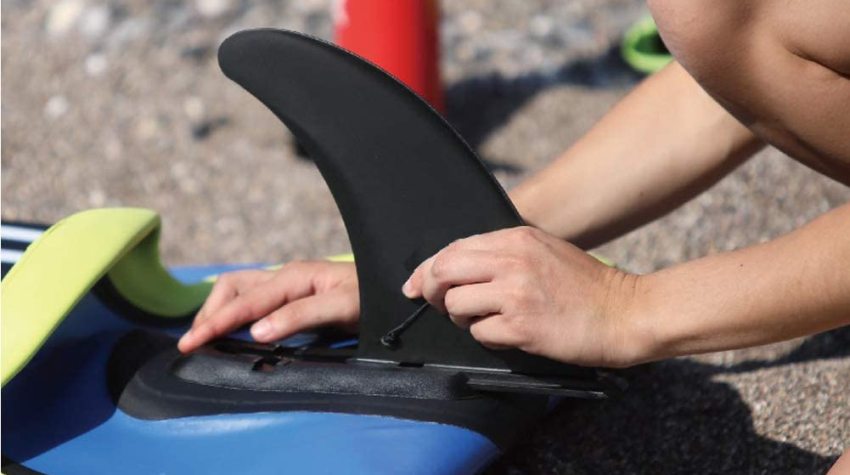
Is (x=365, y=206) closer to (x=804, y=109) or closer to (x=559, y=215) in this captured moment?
(x=559, y=215)

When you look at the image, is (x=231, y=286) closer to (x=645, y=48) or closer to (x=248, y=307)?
(x=248, y=307)

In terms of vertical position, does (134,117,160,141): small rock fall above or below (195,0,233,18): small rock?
below

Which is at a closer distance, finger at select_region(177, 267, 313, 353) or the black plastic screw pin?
the black plastic screw pin

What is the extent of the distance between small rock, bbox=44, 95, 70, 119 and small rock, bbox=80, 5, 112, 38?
0.24 meters

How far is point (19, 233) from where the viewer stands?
51.5 inches

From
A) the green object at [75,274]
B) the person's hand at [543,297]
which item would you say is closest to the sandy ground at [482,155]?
the person's hand at [543,297]

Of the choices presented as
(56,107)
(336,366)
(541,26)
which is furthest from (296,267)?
(541,26)

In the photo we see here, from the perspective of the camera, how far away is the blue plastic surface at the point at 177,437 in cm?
102

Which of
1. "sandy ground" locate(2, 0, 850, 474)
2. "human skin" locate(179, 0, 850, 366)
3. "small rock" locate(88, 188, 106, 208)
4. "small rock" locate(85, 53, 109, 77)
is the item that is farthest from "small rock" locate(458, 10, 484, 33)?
"human skin" locate(179, 0, 850, 366)

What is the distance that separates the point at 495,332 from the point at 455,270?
0.06 metres

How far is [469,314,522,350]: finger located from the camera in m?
0.98

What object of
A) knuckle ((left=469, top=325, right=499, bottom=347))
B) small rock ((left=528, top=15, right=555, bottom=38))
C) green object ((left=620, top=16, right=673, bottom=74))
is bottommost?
small rock ((left=528, top=15, right=555, bottom=38))

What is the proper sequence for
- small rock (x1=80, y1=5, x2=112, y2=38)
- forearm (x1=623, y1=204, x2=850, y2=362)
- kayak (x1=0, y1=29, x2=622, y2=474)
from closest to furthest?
forearm (x1=623, y1=204, x2=850, y2=362)
kayak (x1=0, y1=29, x2=622, y2=474)
small rock (x1=80, y1=5, x2=112, y2=38)

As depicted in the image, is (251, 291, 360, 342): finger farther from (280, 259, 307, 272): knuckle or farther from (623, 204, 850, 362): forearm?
Result: (623, 204, 850, 362): forearm
